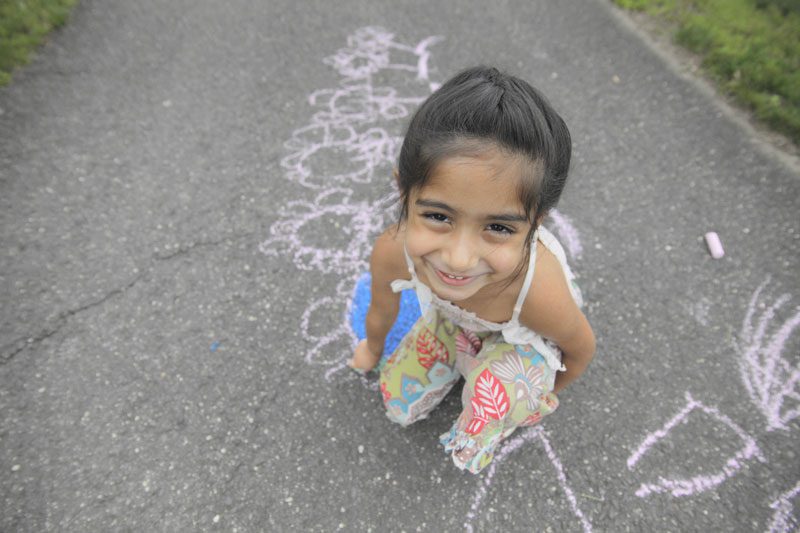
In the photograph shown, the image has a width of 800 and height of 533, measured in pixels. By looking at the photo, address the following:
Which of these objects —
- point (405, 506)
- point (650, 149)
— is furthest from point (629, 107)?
point (405, 506)

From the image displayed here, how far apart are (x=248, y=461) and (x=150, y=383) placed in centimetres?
50

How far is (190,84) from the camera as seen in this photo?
10.1ft

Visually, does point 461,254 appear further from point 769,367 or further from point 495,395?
point 769,367

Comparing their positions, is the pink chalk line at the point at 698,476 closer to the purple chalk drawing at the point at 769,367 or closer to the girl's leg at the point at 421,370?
the purple chalk drawing at the point at 769,367

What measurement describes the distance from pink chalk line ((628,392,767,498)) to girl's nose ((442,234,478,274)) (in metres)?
1.11

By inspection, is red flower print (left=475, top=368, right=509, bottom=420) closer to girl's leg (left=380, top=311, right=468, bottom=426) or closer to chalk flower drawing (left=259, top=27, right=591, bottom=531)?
girl's leg (left=380, top=311, right=468, bottom=426)

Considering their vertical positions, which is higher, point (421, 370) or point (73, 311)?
point (421, 370)

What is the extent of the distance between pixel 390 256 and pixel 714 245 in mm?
1698

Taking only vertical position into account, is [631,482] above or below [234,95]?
below

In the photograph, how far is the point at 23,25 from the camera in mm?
3215

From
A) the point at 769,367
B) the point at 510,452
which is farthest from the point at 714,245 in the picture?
the point at 510,452

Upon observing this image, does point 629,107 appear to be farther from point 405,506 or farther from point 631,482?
point 405,506

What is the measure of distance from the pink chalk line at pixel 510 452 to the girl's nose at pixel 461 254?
35.4 inches

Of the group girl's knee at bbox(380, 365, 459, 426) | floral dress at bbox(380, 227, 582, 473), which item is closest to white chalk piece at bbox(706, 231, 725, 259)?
floral dress at bbox(380, 227, 582, 473)
